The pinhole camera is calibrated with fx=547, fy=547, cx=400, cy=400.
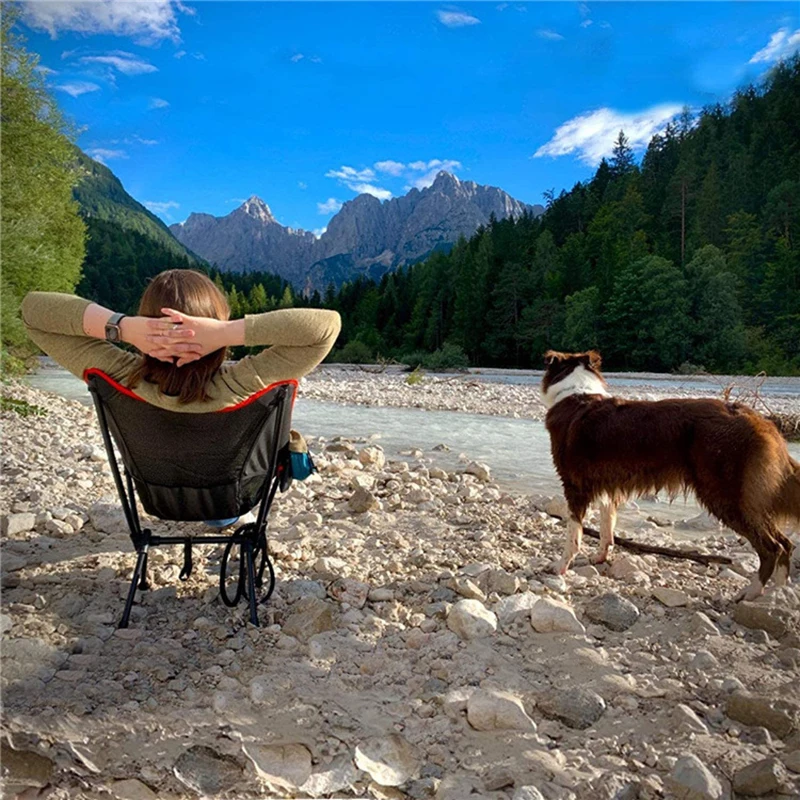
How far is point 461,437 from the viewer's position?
1170 centimetres

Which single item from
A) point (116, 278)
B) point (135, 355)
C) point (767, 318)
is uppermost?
point (116, 278)

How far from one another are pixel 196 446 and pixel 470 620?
1.65 meters

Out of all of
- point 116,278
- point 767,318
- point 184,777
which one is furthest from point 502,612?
point 116,278

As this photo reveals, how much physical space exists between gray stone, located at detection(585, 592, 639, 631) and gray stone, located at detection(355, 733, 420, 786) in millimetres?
1426

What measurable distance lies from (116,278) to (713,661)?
105009 mm

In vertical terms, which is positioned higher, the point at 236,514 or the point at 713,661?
the point at 236,514

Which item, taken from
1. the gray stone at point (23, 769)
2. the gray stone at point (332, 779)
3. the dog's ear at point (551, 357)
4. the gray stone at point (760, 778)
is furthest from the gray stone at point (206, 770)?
the dog's ear at point (551, 357)

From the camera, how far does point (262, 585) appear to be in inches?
130

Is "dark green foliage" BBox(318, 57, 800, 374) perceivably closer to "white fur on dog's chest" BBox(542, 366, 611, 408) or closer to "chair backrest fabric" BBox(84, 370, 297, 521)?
"white fur on dog's chest" BBox(542, 366, 611, 408)

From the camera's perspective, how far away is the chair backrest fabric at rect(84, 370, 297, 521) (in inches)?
104

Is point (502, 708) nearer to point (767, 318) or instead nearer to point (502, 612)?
point (502, 612)

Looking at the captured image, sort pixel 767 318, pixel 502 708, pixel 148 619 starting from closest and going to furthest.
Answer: pixel 502 708, pixel 148 619, pixel 767 318

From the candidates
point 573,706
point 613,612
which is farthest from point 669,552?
point 573,706

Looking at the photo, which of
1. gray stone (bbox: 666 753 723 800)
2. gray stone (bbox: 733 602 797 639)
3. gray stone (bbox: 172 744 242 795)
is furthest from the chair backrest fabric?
gray stone (bbox: 733 602 797 639)
